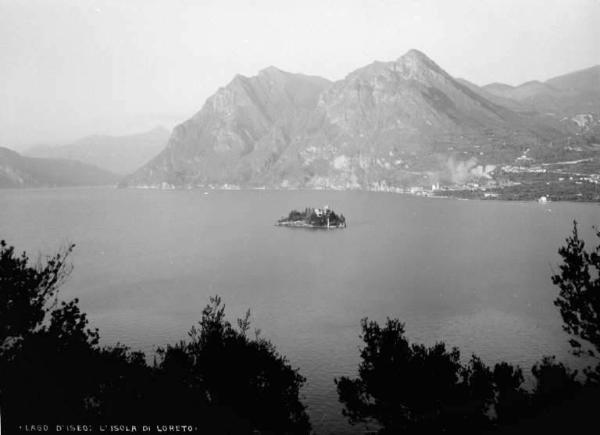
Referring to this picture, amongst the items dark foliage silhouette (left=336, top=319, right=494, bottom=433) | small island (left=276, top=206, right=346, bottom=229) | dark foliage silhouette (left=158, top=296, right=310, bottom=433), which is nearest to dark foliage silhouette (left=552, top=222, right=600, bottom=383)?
dark foliage silhouette (left=336, top=319, right=494, bottom=433)

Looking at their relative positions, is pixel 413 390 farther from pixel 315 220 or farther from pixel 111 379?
pixel 315 220

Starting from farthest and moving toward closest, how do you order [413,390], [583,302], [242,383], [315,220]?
[315,220] → [242,383] → [413,390] → [583,302]

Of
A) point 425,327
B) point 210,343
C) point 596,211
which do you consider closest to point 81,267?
point 425,327

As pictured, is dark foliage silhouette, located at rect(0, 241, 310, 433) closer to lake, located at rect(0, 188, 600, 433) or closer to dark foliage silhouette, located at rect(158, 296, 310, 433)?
dark foliage silhouette, located at rect(158, 296, 310, 433)

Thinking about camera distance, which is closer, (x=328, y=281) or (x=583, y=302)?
(x=583, y=302)

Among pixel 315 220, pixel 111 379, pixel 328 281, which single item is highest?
pixel 315 220

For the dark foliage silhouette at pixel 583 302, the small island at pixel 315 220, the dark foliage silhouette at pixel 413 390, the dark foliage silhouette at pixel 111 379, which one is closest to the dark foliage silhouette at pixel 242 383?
the dark foliage silhouette at pixel 111 379

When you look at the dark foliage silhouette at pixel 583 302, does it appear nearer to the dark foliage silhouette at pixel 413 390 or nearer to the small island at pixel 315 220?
the dark foliage silhouette at pixel 413 390

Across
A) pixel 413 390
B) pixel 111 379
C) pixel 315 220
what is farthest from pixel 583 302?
pixel 315 220
